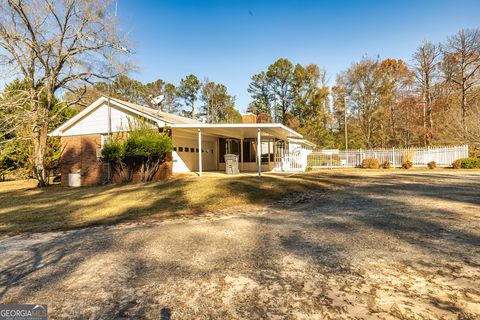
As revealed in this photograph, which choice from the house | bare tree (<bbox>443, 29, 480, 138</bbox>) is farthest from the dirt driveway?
bare tree (<bbox>443, 29, 480, 138</bbox>)

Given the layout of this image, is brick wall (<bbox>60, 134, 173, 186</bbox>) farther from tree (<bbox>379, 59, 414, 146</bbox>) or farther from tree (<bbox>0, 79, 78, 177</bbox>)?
tree (<bbox>379, 59, 414, 146</bbox>)

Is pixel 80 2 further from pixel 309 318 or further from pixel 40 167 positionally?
pixel 309 318

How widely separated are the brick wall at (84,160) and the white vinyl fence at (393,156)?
1550cm

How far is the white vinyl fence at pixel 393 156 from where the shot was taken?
21.4 metres

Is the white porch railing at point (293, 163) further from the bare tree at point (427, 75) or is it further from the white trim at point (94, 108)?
the bare tree at point (427, 75)

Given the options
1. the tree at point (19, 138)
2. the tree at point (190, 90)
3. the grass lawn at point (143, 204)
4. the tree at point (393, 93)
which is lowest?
the grass lawn at point (143, 204)

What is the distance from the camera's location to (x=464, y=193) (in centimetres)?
850

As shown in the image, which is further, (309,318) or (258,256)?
(258,256)

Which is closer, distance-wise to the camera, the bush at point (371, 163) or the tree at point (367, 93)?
the bush at point (371, 163)

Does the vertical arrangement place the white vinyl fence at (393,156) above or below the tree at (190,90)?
below

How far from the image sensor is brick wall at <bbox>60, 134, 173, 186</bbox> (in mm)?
16438

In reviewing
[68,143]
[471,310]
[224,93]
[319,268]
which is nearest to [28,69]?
[68,143]

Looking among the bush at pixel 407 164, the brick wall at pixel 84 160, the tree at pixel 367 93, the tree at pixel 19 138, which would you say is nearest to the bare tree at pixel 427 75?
the tree at pixel 367 93

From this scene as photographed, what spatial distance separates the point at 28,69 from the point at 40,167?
18.4ft
